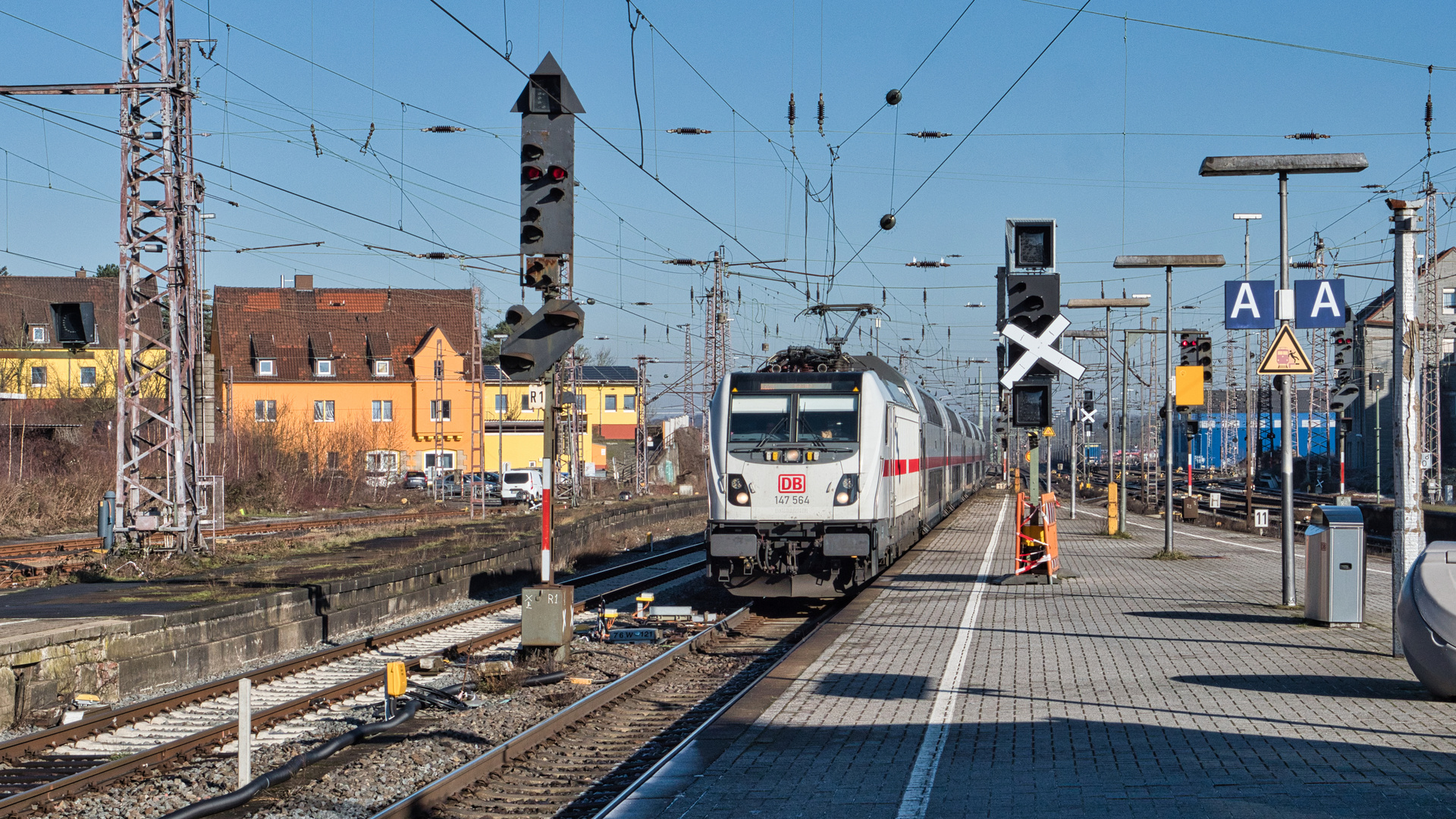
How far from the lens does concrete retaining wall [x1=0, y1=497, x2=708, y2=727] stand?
1105cm

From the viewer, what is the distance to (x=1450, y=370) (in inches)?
2285

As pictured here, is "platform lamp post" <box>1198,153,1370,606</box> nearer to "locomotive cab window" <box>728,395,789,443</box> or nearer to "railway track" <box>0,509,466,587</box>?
"locomotive cab window" <box>728,395,789,443</box>

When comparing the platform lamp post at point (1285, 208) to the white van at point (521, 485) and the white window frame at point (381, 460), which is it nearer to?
the white van at point (521, 485)

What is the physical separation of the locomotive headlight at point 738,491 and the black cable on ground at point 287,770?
6.82 metres

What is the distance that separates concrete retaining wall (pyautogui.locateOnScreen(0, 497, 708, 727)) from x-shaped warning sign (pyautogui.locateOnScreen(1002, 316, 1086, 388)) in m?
8.59

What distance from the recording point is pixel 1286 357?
591 inches

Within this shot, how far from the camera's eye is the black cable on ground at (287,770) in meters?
7.50

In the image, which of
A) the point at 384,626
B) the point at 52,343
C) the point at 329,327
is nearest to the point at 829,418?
the point at 384,626

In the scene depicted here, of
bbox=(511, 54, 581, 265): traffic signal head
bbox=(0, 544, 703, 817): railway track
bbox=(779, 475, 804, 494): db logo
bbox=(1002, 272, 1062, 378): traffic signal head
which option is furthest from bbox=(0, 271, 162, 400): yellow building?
bbox=(1002, 272, 1062, 378): traffic signal head

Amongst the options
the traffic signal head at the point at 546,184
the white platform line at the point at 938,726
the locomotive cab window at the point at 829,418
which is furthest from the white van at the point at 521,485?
the traffic signal head at the point at 546,184

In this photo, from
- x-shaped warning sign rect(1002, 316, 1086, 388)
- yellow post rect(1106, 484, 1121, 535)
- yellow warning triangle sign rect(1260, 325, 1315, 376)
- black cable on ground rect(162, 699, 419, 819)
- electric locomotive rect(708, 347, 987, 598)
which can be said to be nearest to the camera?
black cable on ground rect(162, 699, 419, 819)

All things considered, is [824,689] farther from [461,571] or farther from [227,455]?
[227,455]

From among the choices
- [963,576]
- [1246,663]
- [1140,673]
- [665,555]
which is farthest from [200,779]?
[665,555]

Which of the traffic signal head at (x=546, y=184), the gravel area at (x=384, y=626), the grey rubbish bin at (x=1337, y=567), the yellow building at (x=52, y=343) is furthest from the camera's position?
the yellow building at (x=52, y=343)
